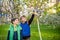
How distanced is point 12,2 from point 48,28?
1.30 ft

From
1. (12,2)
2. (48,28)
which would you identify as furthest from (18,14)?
(48,28)

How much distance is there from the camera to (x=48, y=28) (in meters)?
2.37

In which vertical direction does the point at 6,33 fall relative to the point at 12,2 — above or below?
below

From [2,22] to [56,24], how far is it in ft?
1.59

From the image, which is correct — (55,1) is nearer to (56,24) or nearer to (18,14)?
(56,24)

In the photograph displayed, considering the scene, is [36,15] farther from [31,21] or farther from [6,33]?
[6,33]

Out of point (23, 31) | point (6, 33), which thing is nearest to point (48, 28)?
point (23, 31)

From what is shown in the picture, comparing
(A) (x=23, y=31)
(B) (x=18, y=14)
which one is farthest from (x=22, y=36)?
(B) (x=18, y=14)

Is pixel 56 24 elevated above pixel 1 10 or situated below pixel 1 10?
below

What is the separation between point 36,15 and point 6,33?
1.02 ft

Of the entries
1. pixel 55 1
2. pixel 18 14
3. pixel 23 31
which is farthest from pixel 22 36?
pixel 55 1

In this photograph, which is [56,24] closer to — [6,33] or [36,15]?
[36,15]

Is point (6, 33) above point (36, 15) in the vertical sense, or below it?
below

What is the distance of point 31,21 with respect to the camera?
2.37 meters
